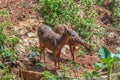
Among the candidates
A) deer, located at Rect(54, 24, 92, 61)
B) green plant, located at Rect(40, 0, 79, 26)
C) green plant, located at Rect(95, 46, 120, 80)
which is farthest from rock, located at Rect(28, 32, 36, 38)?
green plant, located at Rect(95, 46, 120, 80)

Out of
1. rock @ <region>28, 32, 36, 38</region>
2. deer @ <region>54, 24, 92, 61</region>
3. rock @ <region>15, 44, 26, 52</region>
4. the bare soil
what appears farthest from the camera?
rock @ <region>28, 32, 36, 38</region>

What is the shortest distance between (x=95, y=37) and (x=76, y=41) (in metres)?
1.80

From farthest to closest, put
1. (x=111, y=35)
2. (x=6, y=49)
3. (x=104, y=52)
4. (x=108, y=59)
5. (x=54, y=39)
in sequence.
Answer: (x=111, y=35)
(x=6, y=49)
(x=54, y=39)
(x=104, y=52)
(x=108, y=59)

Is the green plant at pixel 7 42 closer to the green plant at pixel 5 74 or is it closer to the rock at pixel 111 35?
the green plant at pixel 5 74

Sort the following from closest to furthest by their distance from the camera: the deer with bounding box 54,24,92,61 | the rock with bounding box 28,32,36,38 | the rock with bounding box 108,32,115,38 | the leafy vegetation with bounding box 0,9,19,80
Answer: the deer with bounding box 54,24,92,61, the leafy vegetation with bounding box 0,9,19,80, the rock with bounding box 28,32,36,38, the rock with bounding box 108,32,115,38

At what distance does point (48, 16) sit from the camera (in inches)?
336

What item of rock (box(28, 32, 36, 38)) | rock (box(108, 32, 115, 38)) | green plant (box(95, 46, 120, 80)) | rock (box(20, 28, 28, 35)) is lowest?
rock (box(108, 32, 115, 38))

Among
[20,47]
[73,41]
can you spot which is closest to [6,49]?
[20,47]

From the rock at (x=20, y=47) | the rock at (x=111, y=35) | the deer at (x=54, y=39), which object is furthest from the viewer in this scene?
the rock at (x=111, y=35)

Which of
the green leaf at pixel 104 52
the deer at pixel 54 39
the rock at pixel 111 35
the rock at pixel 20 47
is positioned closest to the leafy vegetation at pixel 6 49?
the rock at pixel 20 47

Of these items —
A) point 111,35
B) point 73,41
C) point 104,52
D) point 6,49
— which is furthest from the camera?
point 111,35

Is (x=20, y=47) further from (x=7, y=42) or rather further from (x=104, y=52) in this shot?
(x=104, y=52)

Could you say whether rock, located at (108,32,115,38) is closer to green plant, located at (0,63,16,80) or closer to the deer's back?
the deer's back

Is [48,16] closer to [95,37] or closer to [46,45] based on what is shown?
[95,37]
